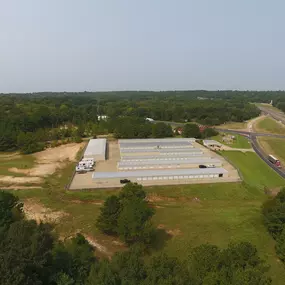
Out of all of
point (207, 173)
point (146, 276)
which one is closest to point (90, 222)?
point (146, 276)

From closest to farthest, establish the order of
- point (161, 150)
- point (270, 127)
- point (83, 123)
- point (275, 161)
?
point (275, 161), point (161, 150), point (83, 123), point (270, 127)

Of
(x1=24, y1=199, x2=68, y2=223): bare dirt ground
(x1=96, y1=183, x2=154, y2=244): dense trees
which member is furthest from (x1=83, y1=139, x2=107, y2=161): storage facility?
(x1=96, y1=183, x2=154, y2=244): dense trees

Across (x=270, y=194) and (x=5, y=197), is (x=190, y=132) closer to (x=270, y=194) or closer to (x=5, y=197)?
(x=270, y=194)

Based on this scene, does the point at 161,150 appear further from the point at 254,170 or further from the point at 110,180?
the point at 110,180

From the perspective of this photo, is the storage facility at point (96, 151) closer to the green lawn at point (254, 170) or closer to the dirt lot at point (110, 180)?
the dirt lot at point (110, 180)

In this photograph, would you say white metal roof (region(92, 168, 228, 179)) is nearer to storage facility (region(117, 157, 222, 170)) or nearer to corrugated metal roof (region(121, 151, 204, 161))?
storage facility (region(117, 157, 222, 170))

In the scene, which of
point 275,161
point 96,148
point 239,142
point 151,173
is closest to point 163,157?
point 151,173
